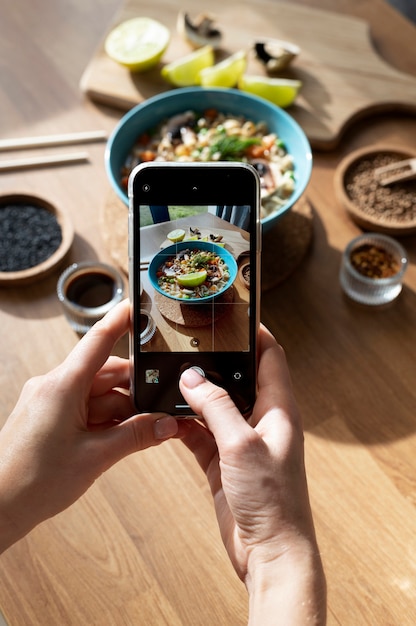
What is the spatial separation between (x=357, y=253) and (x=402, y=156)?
0.30 metres

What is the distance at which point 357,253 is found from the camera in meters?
1.33

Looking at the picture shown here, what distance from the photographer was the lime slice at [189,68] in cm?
155

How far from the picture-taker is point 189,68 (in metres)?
1.56

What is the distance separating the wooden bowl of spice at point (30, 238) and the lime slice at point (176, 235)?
400 mm

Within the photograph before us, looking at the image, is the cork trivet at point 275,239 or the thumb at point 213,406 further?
the cork trivet at point 275,239

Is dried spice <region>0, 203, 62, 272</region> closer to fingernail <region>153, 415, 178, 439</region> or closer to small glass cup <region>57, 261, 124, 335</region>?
small glass cup <region>57, 261, 124, 335</region>

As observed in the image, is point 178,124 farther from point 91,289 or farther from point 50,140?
point 91,289

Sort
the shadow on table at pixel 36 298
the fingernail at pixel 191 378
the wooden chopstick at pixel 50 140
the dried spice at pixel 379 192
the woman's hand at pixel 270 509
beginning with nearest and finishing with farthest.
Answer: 1. the woman's hand at pixel 270 509
2. the fingernail at pixel 191 378
3. the shadow on table at pixel 36 298
4. the dried spice at pixel 379 192
5. the wooden chopstick at pixel 50 140

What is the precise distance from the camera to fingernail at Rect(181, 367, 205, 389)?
3.09 ft

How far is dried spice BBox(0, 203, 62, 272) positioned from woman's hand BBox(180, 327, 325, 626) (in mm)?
555

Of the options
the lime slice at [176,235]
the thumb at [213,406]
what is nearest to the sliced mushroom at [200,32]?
the lime slice at [176,235]

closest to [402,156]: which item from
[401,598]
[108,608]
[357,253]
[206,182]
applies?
[357,253]

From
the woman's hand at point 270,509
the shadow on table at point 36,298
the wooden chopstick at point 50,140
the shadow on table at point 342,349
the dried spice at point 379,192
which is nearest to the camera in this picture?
the woman's hand at point 270,509

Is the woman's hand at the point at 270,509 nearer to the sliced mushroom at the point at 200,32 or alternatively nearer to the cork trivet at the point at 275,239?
the cork trivet at the point at 275,239
